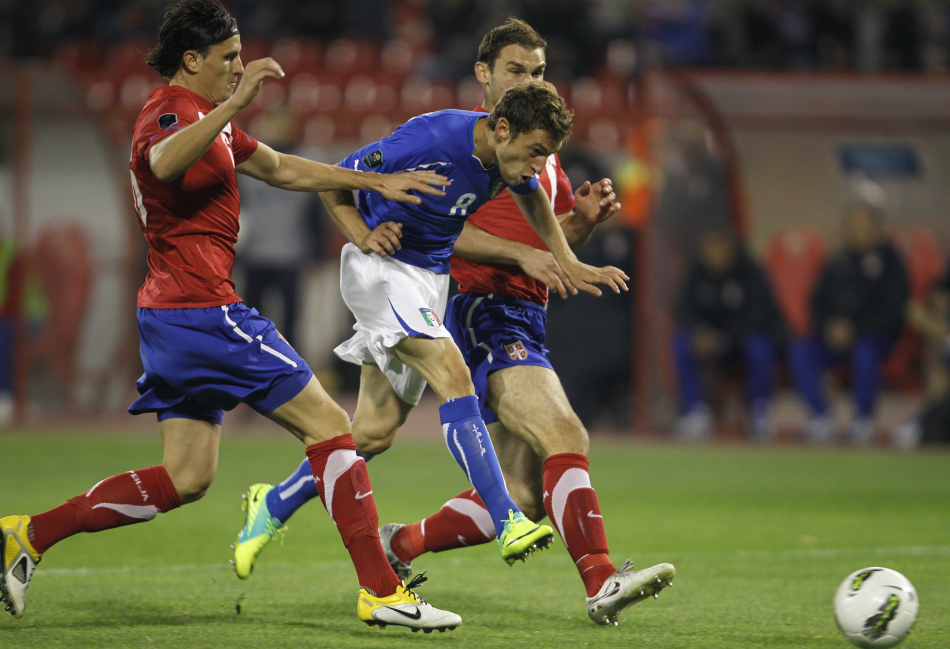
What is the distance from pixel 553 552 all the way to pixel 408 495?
1929 millimetres

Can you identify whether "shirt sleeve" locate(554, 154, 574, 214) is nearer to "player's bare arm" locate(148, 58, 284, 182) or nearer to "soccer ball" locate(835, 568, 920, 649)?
"player's bare arm" locate(148, 58, 284, 182)

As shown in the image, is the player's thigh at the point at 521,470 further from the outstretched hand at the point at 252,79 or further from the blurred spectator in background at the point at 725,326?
the blurred spectator in background at the point at 725,326

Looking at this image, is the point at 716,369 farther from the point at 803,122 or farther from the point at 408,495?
the point at 408,495

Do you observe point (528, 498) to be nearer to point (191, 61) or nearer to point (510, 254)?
point (510, 254)

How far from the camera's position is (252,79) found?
378 centimetres

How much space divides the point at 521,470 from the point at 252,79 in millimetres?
1968

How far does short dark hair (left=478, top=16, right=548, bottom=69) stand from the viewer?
17.2 feet

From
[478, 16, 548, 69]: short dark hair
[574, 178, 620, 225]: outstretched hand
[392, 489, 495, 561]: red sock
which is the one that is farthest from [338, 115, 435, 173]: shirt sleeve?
[392, 489, 495, 561]: red sock

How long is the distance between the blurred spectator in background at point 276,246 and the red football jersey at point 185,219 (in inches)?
312

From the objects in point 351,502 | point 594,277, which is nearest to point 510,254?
point 594,277

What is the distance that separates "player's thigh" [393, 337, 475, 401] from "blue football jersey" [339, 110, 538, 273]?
1.33 ft

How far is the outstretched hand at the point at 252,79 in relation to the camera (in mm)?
3750

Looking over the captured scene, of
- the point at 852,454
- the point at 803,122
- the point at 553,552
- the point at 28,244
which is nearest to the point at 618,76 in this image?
the point at 803,122

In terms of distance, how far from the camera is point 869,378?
465 inches
